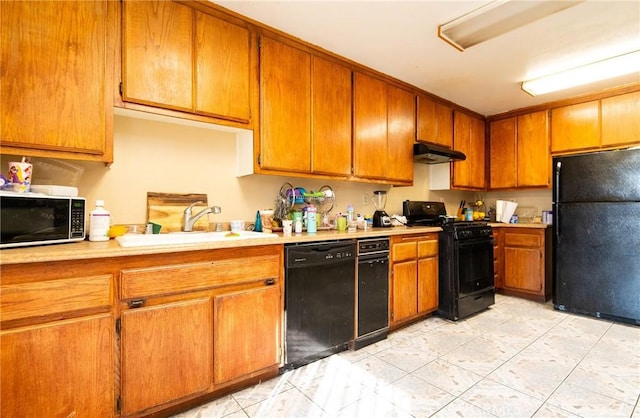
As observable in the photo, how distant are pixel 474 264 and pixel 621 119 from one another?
2.27 m

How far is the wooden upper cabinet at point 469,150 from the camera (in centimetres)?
390

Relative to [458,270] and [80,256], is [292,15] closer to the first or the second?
[80,256]

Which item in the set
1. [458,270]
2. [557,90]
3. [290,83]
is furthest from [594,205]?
[290,83]

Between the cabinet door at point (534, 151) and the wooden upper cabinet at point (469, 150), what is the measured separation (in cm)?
46

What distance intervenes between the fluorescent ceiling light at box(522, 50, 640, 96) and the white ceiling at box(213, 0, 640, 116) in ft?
0.31

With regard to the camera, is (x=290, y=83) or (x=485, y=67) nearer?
(x=290, y=83)

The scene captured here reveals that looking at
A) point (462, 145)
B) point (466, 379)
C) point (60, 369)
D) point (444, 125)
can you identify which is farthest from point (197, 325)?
point (462, 145)

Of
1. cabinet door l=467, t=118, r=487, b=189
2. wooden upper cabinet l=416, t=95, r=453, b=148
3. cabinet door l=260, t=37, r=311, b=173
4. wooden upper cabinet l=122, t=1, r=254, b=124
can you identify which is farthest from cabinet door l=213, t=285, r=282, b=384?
cabinet door l=467, t=118, r=487, b=189

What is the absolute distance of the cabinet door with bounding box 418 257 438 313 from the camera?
2.85 meters

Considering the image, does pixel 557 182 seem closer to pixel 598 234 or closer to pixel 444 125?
pixel 598 234

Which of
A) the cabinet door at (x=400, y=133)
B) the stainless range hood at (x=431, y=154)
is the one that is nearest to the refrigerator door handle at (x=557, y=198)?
the stainless range hood at (x=431, y=154)

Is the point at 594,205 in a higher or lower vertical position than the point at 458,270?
higher

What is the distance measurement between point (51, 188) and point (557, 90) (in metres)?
4.45

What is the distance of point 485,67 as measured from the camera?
2.80 metres
